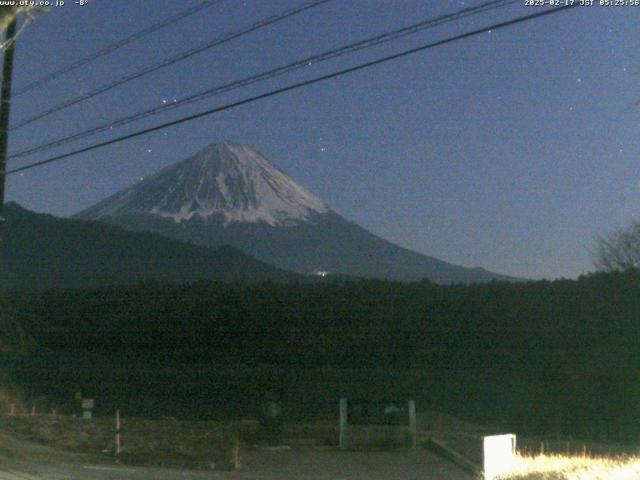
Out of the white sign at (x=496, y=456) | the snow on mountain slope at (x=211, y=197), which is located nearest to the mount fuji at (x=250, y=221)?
the snow on mountain slope at (x=211, y=197)

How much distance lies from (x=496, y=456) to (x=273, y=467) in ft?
17.4

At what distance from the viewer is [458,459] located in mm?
17156

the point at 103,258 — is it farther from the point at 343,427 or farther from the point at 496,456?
the point at 496,456

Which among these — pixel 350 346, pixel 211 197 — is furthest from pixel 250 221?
pixel 350 346

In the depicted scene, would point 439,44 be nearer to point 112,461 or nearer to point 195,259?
point 112,461

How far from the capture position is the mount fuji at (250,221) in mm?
130875

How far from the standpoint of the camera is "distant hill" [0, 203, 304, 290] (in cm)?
7662

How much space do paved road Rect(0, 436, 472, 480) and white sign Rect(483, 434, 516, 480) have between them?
2.17 m

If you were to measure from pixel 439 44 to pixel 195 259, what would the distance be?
74.2m

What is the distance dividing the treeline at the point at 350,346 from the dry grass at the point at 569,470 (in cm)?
1779

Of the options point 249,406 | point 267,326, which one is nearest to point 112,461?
point 249,406

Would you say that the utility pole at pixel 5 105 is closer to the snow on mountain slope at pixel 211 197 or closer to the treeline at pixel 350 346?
the treeline at pixel 350 346

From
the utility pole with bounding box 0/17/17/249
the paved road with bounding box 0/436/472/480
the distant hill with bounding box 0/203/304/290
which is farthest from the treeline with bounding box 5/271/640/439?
the distant hill with bounding box 0/203/304/290

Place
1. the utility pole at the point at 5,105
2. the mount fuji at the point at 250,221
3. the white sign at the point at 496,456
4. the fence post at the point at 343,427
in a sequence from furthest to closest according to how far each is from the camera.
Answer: the mount fuji at the point at 250,221 → the fence post at the point at 343,427 → the utility pole at the point at 5,105 → the white sign at the point at 496,456
